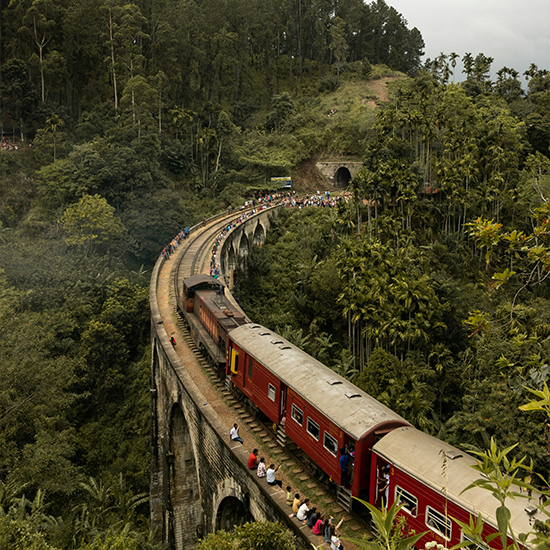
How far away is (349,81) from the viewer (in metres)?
88.2

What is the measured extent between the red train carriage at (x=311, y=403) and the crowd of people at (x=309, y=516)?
3.40 ft

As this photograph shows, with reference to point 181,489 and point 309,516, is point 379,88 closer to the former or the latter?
point 181,489

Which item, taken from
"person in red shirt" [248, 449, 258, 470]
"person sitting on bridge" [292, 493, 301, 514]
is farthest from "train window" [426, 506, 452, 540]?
"person in red shirt" [248, 449, 258, 470]

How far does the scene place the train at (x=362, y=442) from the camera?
33.2 feet

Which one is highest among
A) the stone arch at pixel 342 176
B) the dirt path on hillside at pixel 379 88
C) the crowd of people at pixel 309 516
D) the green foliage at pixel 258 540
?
the dirt path on hillside at pixel 379 88

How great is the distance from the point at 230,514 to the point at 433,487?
1011 centimetres

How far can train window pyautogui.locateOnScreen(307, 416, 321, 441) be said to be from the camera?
1395 centimetres

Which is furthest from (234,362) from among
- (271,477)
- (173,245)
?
(173,245)

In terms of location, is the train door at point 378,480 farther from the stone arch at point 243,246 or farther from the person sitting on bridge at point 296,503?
the stone arch at point 243,246

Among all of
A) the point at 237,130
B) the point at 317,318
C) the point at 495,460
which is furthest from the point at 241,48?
the point at 495,460

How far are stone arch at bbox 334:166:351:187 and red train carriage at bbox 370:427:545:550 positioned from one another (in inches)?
2500

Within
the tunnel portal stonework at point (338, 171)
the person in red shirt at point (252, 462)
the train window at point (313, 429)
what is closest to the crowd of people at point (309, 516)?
the person in red shirt at point (252, 462)

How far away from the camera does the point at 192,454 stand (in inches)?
957

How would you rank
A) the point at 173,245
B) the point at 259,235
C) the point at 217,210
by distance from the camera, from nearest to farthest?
the point at 173,245
the point at 259,235
the point at 217,210
